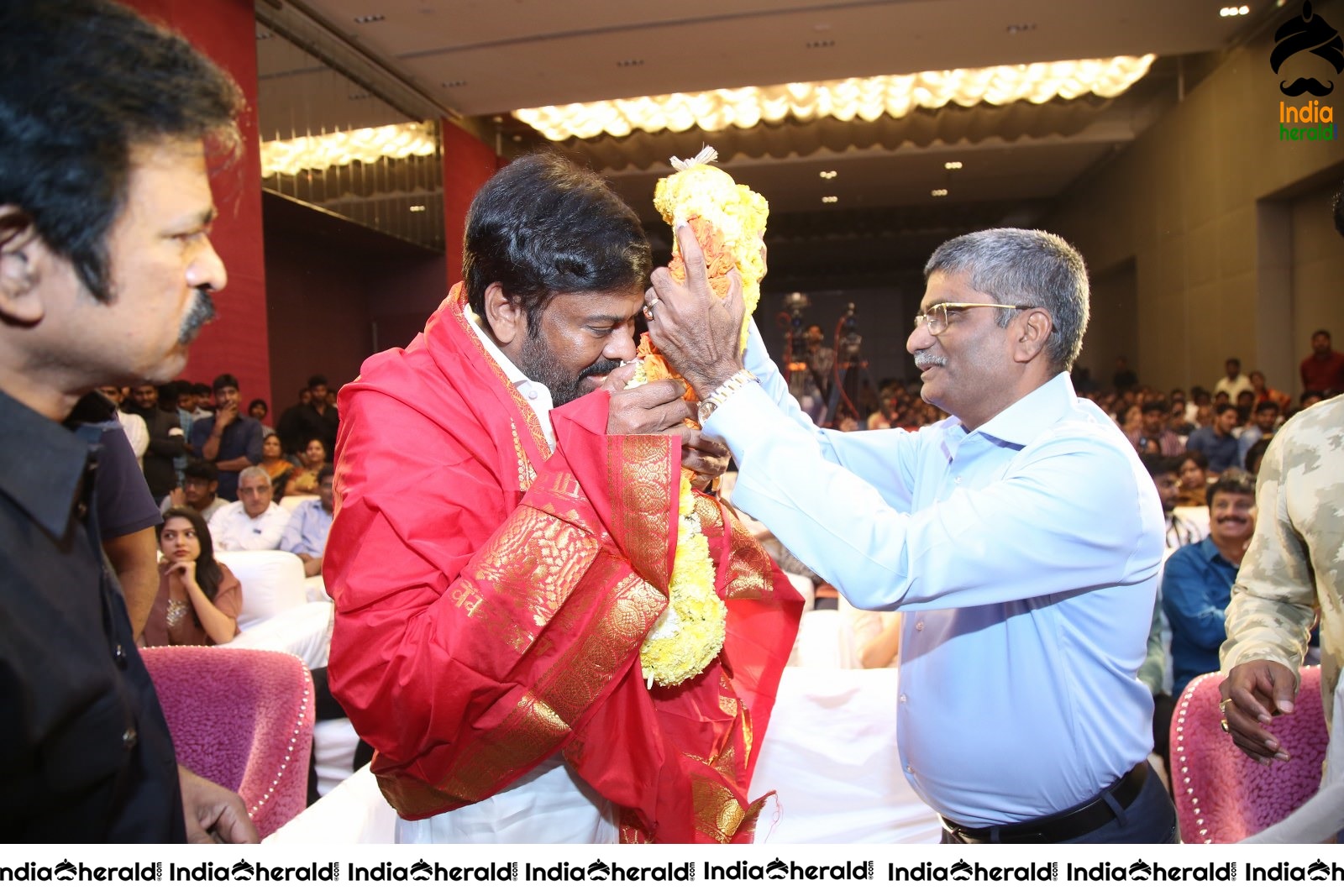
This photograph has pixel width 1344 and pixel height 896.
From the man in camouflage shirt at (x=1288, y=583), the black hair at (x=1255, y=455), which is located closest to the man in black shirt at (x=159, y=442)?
the man in camouflage shirt at (x=1288, y=583)

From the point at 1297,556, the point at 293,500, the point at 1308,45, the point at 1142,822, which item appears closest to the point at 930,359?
the point at 1297,556

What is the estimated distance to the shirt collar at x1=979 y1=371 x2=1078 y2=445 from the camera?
172 cm

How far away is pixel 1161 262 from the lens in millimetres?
12203

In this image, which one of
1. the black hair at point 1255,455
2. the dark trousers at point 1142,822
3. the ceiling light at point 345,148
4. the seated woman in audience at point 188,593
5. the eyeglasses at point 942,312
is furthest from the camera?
the ceiling light at point 345,148

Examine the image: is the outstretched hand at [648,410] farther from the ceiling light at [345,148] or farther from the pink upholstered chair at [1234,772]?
the ceiling light at [345,148]

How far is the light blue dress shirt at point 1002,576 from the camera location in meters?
1.42

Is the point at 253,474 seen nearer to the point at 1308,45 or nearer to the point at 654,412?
the point at 654,412

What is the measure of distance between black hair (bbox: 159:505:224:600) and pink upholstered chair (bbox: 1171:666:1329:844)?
368 centimetres

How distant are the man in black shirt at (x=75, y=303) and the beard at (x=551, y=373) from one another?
581 millimetres

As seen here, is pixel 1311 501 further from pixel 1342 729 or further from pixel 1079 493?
pixel 1079 493

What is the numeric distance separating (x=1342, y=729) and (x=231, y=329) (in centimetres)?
749

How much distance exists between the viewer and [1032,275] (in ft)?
5.68

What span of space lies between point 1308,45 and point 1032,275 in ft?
29.4

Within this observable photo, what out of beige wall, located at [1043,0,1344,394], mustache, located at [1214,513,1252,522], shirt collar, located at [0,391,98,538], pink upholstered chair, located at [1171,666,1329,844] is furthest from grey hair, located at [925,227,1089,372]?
beige wall, located at [1043,0,1344,394]
